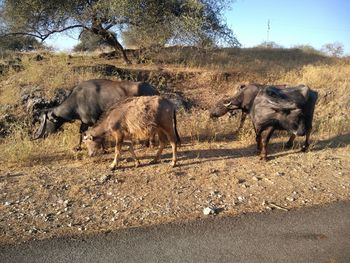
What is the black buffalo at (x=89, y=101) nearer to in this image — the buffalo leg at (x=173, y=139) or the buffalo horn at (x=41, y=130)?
the buffalo horn at (x=41, y=130)

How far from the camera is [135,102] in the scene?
8.30 metres

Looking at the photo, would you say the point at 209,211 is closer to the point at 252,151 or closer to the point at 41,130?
the point at 252,151

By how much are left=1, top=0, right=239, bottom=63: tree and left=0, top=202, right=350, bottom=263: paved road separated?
1064 cm

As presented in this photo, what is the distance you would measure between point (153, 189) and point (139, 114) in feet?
5.36

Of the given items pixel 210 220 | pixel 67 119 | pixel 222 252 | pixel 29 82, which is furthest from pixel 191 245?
pixel 29 82

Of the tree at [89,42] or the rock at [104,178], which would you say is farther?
the tree at [89,42]

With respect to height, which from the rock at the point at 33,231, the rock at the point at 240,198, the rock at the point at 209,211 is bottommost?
the rock at the point at 33,231

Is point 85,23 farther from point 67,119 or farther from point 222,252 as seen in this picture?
point 222,252

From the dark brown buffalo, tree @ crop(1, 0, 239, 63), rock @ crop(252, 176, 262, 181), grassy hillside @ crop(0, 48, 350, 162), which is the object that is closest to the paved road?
rock @ crop(252, 176, 262, 181)

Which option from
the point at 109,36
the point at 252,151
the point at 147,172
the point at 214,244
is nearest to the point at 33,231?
the point at 214,244

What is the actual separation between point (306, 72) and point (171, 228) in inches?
535

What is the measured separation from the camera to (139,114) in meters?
8.12

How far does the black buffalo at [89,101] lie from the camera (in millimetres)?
9664

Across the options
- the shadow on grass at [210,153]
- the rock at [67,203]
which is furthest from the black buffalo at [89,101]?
the rock at [67,203]
